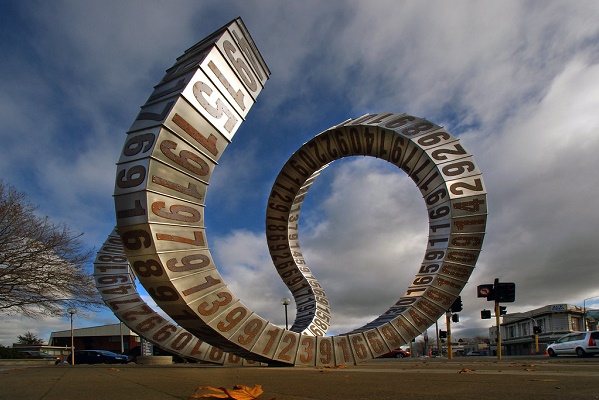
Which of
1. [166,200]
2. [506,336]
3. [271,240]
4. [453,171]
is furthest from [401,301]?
[506,336]

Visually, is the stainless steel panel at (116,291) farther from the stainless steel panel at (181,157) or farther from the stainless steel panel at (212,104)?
the stainless steel panel at (212,104)

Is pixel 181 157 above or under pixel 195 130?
under

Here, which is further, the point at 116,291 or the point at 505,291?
the point at 505,291

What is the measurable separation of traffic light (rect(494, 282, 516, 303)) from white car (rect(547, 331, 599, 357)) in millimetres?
5769

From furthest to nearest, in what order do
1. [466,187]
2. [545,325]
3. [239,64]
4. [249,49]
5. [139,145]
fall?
1. [545,325]
2. [466,187]
3. [249,49]
4. [239,64]
5. [139,145]

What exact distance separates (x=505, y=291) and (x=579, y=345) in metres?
6.67

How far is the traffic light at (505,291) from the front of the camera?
67.9ft

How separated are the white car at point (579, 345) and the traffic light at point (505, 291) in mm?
5769

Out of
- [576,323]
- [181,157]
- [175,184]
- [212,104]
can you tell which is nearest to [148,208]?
[175,184]

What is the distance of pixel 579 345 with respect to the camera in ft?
78.2

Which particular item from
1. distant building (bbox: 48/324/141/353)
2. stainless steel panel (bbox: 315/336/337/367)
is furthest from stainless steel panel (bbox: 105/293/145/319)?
distant building (bbox: 48/324/141/353)

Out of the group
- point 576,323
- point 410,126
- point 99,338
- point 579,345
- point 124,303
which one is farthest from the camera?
point 99,338

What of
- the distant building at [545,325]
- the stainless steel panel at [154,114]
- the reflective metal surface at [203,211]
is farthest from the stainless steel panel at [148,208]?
the distant building at [545,325]

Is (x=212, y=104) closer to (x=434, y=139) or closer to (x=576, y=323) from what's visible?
(x=434, y=139)
